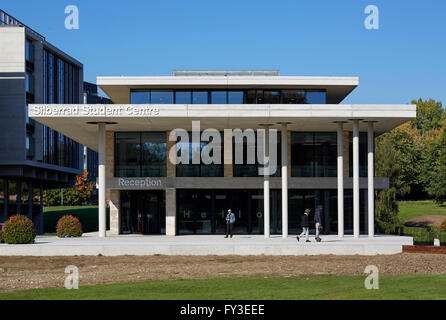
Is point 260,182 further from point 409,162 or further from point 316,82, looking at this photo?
point 409,162

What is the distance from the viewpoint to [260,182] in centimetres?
3653

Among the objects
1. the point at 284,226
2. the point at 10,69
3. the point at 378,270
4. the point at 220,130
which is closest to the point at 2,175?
the point at 10,69

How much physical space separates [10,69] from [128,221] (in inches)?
1241

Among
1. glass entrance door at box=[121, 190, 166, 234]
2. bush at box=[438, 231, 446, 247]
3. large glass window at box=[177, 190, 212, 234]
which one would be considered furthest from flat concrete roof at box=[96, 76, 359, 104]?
bush at box=[438, 231, 446, 247]

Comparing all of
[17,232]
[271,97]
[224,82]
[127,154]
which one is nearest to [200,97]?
[224,82]

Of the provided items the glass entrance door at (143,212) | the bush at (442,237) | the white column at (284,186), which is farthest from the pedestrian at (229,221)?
the bush at (442,237)

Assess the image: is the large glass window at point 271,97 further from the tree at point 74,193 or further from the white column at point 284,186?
the tree at point 74,193

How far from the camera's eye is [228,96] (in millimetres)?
37094

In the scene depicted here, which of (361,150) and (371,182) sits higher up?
(361,150)

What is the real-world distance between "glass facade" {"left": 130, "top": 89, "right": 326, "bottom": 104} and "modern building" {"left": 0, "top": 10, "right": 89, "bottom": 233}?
1107 inches

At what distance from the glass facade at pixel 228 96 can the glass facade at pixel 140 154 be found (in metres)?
2.32

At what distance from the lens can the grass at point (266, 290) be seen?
15.3 m

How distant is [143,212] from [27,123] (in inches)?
1180

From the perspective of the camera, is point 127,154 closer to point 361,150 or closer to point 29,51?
point 361,150
